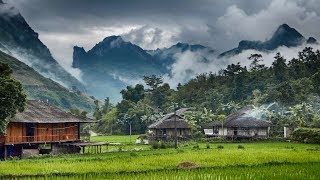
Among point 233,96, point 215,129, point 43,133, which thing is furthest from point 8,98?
point 233,96

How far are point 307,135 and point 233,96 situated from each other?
43.8 metres

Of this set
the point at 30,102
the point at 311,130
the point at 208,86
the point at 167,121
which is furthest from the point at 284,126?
the point at 208,86

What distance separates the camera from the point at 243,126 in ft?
225

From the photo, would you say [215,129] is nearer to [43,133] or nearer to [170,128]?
[170,128]

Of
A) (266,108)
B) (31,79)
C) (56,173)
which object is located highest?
(31,79)

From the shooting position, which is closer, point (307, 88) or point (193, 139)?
point (193, 139)

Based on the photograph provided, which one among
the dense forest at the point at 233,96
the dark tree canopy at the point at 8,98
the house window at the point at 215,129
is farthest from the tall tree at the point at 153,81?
the dark tree canopy at the point at 8,98

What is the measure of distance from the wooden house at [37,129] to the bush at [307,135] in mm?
24739

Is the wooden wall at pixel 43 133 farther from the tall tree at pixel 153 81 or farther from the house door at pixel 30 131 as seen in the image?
the tall tree at pixel 153 81

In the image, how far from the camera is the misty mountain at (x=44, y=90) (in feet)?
534

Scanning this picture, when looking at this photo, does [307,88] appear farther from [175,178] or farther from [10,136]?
[175,178]

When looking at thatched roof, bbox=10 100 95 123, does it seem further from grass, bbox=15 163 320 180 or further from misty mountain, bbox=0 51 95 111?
misty mountain, bbox=0 51 95 111

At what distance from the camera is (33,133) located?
158 ft

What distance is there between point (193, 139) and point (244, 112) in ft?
28.5
